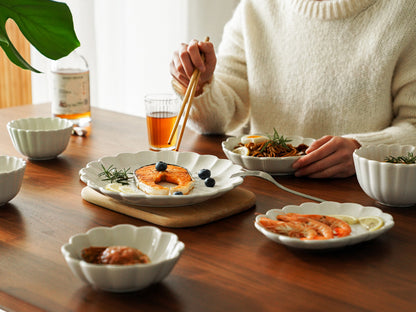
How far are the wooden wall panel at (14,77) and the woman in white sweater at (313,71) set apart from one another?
154 cm

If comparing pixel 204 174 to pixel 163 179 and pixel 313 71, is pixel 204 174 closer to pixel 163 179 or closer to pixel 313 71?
pixel 163 179

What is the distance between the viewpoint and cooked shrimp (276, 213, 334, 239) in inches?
37.0

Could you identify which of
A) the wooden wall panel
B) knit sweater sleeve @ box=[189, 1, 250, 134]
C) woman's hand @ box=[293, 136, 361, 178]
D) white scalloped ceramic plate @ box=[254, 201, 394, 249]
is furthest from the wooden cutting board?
the wooden wall panel

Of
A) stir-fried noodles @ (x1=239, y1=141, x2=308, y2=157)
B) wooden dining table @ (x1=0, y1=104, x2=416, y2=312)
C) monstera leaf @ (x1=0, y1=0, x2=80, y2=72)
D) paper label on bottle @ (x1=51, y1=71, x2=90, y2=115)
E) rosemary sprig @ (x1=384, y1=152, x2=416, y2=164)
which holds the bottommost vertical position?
wooden dining table @ (x1=0, y1=104, x2=416, y2=312)

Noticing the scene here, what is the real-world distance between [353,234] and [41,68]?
2.70 metres

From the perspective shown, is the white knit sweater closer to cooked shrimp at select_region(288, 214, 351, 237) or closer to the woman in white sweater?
the woman in white sweater

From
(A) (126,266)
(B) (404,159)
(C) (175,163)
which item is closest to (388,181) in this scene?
(B) (404,159)

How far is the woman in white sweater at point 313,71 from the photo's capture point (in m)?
1.72

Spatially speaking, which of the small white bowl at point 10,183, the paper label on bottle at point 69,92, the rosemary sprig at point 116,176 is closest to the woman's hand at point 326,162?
the rosemary sprig at point 116,176

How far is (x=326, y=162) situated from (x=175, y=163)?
349mm

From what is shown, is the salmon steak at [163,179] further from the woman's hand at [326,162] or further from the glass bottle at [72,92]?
the glass bottle at [72,92]

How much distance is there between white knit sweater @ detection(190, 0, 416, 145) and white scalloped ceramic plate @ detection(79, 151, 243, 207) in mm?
437

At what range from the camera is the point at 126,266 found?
0.76 m

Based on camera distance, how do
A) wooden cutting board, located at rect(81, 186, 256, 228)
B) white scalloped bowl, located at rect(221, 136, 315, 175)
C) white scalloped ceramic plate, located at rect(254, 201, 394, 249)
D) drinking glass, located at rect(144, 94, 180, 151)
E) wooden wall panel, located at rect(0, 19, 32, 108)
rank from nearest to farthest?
white scalloped ceramic plate, located at rect(254, 201, 394, 249)
wooden cutting board, located at rect(81, 186, 256, 228)
white scalloped bowl, located at rect(221, 136, 315, 175)
drinking glass, located at rect(144, 94, 180, 151)
wooden wall panel, located at rect(0, 19, 32, 108)
